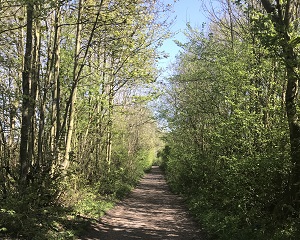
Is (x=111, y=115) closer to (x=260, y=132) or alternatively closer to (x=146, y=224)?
(x=146, y=224)

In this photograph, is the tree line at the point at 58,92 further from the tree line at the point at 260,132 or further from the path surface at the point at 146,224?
the tree line at the point at 260,132

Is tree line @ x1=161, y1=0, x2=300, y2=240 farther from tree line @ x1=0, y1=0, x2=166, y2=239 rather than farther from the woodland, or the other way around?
tree line @ x1=0, y1=0, x2=166, y2=239

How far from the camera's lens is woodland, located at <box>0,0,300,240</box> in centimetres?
640

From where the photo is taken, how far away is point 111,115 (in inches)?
571

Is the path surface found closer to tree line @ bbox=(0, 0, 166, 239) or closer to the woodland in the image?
the woodland

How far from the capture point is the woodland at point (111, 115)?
6.40m

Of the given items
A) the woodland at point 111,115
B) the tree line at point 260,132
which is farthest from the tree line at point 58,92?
the tree line at point 260,132

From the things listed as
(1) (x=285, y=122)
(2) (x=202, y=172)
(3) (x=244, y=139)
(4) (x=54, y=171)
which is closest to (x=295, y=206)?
(1) (x=285, y=122)

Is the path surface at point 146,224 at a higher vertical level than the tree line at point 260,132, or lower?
lower

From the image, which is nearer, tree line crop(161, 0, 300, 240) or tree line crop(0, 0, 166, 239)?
tree line crop(161, 0, 300, 240)

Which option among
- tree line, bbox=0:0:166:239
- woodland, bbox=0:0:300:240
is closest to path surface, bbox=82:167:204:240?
woodland, bbox=0:0:300:240

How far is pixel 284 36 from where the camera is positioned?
4742 millimetres

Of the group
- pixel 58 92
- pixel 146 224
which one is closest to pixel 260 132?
pixel 146 224

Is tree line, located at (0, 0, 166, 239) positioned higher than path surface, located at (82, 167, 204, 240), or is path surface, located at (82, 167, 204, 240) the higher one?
tree line, located at (0, 0, 166, 239)
